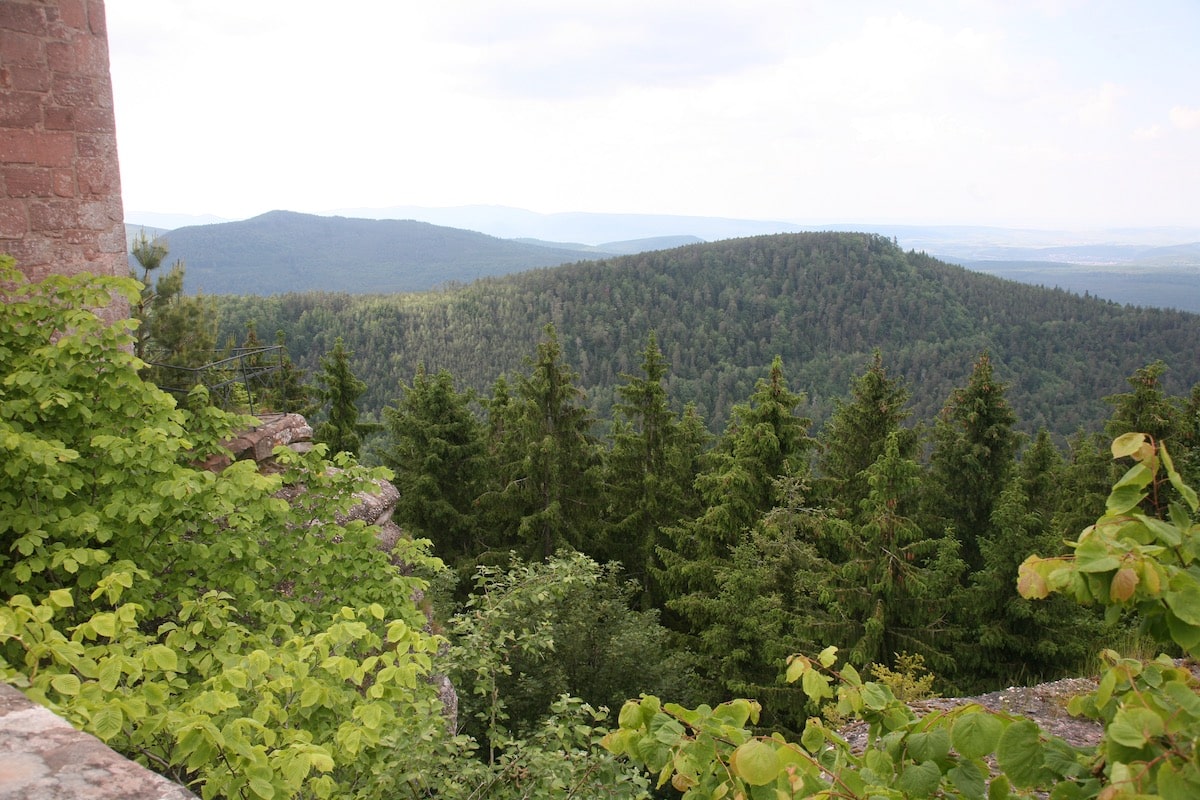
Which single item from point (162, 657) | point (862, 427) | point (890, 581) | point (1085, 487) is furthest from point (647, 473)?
point (162, 657)

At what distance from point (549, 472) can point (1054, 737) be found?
20741 millimetres

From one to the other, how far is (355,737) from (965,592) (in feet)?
48.6

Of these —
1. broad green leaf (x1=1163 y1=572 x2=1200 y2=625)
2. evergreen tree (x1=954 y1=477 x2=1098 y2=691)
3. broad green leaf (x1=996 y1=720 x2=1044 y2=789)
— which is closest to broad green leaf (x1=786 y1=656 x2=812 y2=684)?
broad green leaf (x1=996 y1=720 x2=1044 y2=789)

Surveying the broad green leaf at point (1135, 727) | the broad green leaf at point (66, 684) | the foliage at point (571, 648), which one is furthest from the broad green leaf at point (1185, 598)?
the foliage at point (571, 648)

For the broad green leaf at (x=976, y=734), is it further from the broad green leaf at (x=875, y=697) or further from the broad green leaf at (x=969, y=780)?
the broad green leaf at (x=875, y=697)

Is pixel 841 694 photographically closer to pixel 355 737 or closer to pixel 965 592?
pixel 355 737

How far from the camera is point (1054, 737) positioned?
1920 mm

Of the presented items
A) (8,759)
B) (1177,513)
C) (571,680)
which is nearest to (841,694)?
(1177,513)

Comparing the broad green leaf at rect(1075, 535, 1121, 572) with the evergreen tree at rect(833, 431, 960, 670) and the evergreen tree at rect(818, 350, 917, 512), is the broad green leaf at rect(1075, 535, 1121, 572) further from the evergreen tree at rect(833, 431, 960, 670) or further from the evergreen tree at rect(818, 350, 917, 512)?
the evergreen tree at rect(818, 350, 917, 512)

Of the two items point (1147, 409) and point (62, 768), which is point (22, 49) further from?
point (1147, 409)

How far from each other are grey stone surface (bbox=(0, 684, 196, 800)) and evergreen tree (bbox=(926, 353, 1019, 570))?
1949 cm

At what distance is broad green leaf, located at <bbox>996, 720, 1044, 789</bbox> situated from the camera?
6.17 ft

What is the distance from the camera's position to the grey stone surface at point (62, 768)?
1912mm

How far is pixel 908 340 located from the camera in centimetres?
12581
